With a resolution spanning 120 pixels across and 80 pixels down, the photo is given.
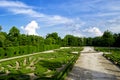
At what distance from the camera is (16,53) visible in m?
42.0

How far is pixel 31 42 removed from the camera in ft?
239

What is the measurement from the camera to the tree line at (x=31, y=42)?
4161cm

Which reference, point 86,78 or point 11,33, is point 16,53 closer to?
point 11,33

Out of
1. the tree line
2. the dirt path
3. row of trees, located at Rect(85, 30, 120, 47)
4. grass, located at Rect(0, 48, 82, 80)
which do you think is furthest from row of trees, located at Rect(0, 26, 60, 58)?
row of trees, located at Rect(85, 30, 120, 47)

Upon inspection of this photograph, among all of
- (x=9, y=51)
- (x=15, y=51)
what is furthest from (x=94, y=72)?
(x=15, y=51)

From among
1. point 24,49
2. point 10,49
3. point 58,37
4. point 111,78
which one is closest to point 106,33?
point 58,37

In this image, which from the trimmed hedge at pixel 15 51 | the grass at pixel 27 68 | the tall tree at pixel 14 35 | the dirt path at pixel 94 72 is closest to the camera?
the dirt path at pixel 94 72

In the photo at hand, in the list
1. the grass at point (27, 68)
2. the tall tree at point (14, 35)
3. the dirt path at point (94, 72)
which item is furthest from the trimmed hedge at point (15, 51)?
the dirt path at point (94, 72)

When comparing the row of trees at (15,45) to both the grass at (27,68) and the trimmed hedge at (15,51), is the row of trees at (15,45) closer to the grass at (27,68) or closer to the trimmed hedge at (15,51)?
the trimmed hedge at (15,51)

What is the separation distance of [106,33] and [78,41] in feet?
134

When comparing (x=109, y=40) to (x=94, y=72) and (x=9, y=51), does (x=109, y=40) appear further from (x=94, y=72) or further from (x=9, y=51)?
(x=94, y=72)

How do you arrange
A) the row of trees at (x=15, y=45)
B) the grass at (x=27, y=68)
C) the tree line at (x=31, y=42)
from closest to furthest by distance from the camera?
the grass at (x=27, y=68) < the row of trees at (x=15, y=45) < the tree line at (x=31, y=42)

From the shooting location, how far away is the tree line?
4161 centimetres

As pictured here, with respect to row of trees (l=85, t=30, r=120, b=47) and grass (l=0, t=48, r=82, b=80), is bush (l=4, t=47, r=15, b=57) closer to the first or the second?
grass (l=0, t=48, r=82, b=80)
